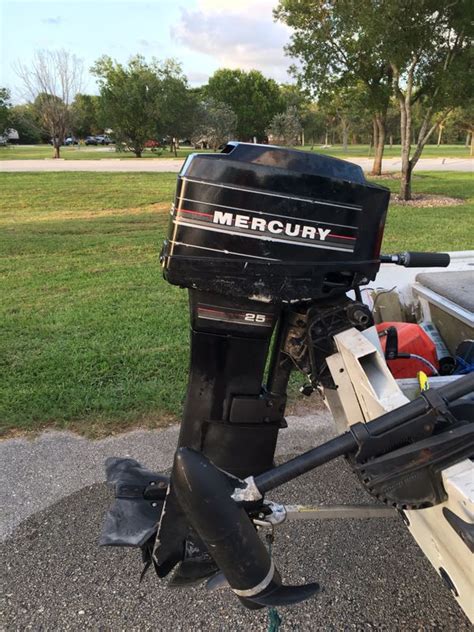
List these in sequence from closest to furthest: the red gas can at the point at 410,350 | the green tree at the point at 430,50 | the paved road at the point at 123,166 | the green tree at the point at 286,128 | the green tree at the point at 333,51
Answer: the red gas can at the point at 410,350 → the green tree at the point at 430,50 → the green tree at the point at 333,51 → the paved road at the point at 123,166 → the green tree at the point at 286,128

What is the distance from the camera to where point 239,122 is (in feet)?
185

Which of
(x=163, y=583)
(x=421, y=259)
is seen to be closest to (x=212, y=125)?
(x=421, y=259)

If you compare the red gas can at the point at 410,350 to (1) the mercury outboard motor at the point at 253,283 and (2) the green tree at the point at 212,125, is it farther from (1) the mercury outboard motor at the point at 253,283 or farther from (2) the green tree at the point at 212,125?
(2) the green tree at the point at 212,125

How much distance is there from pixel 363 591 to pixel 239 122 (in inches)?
2299

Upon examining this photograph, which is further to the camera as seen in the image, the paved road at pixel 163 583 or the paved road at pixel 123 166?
the paved road at pixel 123 166

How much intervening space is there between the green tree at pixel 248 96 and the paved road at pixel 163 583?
184 feet

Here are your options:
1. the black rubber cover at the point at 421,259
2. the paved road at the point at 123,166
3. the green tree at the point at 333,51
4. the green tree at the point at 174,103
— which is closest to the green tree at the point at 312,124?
the green tree at the point at 174,103

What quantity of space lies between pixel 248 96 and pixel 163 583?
62.1 m

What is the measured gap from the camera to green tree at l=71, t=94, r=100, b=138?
39.8 m

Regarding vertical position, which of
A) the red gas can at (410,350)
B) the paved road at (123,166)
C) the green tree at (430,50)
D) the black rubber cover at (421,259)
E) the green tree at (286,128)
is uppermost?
the green tree at (430,50)

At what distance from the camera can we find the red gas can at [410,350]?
2182 mm

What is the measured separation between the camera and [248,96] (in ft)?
193

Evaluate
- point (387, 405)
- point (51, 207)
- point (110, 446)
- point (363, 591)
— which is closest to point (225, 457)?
point (387, 405)

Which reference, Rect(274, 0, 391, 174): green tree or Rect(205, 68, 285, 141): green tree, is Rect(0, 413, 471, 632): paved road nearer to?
Rect(274, 0, 391, 174): green tree
